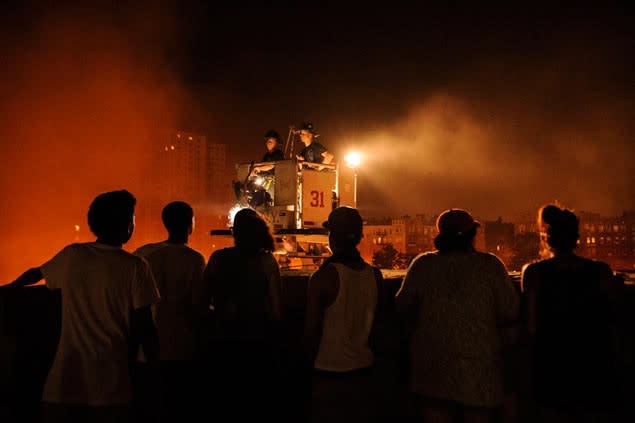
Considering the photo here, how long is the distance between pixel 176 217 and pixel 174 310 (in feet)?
2.73

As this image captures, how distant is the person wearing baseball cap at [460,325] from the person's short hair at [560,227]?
45 cm

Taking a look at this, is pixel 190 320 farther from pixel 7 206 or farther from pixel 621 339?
pixel 7 206

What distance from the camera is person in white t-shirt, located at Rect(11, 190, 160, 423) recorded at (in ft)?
10.6

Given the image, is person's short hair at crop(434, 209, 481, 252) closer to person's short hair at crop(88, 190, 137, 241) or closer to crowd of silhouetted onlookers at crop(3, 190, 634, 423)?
crowd of silhouetted onlookers at crop(3, 190, 634, 423)

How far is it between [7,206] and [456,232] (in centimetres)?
6120

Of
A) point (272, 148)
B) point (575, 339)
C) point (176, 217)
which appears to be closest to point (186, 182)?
point (272, 148)

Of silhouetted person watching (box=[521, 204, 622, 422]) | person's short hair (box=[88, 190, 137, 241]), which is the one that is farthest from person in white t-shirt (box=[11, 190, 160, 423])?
silhouetted person watching (box=[521, 204, 622, 422])

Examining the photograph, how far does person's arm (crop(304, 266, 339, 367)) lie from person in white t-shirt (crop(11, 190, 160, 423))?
1.11 meters

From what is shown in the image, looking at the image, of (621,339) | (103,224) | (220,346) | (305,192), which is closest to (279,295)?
(220,346)

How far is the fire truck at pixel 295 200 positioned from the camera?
12.6 metres

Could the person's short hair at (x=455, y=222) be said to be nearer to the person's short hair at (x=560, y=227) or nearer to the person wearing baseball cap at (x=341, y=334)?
the person's short hair at (x=560, y=227)

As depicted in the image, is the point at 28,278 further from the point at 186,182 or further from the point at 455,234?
the point at 186,182

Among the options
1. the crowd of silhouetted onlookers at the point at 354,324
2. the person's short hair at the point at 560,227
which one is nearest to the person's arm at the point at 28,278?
the crowd of silhouetted onlookers at the point at 354,324

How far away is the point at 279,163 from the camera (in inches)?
508
